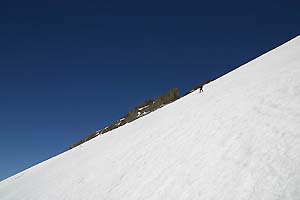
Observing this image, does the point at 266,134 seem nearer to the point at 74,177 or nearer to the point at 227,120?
the point at 227,120

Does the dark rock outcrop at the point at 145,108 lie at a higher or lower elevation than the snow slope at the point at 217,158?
higher

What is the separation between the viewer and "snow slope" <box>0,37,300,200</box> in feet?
21.4

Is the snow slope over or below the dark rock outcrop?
below

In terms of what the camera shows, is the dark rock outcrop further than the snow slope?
Yes

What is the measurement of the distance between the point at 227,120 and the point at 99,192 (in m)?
6.05

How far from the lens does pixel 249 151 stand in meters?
7.87

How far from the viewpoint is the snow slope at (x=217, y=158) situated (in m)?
6.52

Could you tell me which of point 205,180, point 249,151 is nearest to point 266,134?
point 249,151

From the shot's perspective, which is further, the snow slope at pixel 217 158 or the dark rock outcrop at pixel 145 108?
the dark rock outcrop at pixel 145 108

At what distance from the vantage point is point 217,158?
8.41 metres

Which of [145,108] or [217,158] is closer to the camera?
[217,158]

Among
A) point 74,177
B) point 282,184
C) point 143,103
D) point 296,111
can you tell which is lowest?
point 282,184

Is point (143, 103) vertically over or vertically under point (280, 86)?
over

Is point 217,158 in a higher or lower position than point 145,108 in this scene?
lower
